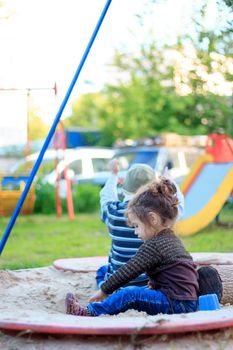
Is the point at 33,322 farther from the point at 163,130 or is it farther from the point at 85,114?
the point at 85,114

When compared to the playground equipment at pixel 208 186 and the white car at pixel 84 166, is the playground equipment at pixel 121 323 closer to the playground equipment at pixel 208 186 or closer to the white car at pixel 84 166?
the playground equipment at pixel 208 186

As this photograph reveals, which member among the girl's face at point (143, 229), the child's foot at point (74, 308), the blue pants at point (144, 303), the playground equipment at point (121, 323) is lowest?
the child's foot at point (74, 308)

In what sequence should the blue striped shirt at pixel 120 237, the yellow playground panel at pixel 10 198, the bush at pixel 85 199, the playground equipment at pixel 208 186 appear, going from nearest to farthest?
the blue striped shirt at pixel 120 237 → the playground equipment at pixel 208 186 → the yellow playground panel at pixel 10 198 → the bush at pixel 85 199

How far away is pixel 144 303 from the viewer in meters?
3.50

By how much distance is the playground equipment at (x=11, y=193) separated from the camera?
38.4ft

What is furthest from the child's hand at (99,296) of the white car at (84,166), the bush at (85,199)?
the white car at (84,166)

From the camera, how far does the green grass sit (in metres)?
7.34

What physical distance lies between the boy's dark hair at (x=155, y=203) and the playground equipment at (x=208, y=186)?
5.41 metres

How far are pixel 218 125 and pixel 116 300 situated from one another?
37.0ft

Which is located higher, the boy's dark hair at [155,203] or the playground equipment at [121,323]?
the boy's dark hair at [155,203]

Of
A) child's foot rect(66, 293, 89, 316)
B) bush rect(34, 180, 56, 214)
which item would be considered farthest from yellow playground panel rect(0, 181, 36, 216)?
child's foot rect(66, 293, 89, 316)

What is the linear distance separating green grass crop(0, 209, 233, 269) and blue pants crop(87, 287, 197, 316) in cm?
262

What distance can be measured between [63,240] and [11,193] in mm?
3066

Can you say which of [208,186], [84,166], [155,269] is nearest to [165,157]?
[84,166]
